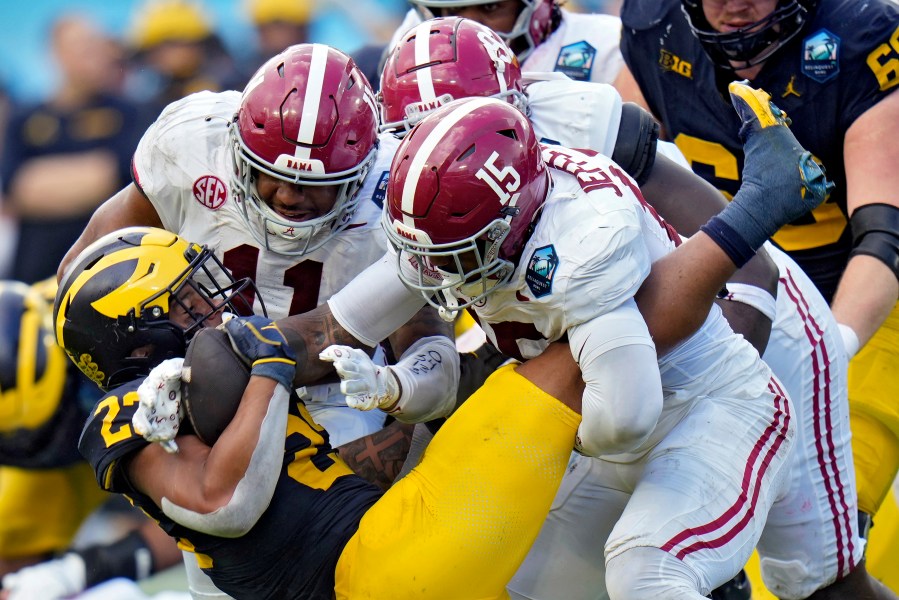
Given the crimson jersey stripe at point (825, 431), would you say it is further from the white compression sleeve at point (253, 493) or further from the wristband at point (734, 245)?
the white compression sleeve at point (253, 493)

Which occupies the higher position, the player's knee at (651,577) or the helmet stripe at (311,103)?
the helmet stripe at (311,103)

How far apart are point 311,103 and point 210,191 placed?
0.42m

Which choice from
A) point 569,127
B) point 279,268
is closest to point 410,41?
point 569,127

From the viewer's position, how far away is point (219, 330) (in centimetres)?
284

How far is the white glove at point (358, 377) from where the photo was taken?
286cm

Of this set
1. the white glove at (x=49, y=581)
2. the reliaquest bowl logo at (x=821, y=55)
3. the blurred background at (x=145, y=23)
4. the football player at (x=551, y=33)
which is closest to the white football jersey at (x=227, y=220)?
the football player at (x=551, y=33)

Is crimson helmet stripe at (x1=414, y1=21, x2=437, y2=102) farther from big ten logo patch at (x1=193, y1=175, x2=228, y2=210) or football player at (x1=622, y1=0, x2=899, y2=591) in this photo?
football player at (x1=622, y1=0, x2=899, y2=591)

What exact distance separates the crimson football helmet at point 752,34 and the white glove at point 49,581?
2717 millimetres

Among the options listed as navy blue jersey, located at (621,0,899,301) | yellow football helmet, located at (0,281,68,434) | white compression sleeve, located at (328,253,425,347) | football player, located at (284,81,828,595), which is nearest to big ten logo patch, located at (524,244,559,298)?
football player, located at (284,81,828,595)

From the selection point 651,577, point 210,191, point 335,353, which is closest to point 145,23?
point 210,191

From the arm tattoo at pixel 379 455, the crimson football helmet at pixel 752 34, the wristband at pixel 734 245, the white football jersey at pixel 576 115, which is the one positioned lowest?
the arm tattoo at pixel 379 455

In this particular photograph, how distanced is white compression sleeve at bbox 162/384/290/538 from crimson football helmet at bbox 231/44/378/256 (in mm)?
657

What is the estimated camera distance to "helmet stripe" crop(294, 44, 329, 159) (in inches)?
124

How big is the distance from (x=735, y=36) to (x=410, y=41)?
3.39 feet
